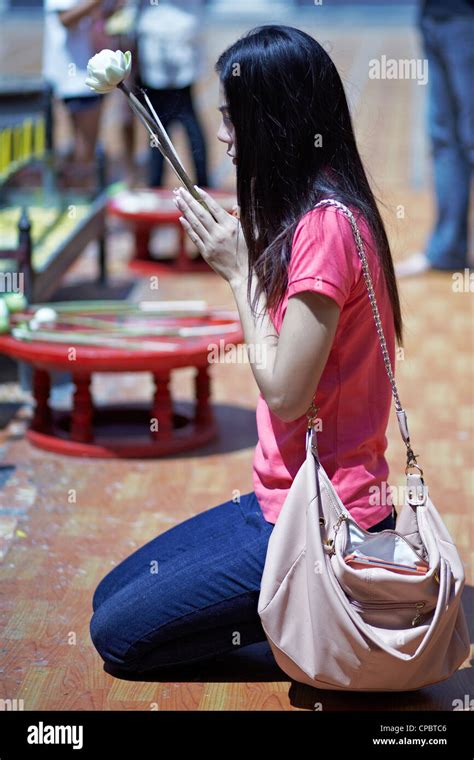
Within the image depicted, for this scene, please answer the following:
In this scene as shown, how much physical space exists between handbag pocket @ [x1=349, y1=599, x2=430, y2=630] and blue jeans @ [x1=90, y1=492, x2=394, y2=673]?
28 cm

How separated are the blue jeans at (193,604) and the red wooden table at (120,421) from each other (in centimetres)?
161

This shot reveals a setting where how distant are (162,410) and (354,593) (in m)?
2.30

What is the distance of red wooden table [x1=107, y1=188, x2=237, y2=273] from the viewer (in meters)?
7.93

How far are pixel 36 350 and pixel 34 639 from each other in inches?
64.6

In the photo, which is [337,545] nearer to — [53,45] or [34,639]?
[34,639]

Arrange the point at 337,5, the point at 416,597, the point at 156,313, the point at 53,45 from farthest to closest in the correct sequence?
the point at 337,5 < the point at 53,45 < the point at 156,313 < the point at 416,597

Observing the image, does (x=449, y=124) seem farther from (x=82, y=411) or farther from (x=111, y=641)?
(x=111, y=641)

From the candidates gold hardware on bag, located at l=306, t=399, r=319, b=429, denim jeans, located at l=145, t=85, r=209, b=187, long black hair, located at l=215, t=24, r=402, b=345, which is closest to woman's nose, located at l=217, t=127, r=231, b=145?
long black hair, located at l=215, t=24, r=402, b=345

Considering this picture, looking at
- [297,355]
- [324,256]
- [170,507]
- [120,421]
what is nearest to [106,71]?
[324,256]

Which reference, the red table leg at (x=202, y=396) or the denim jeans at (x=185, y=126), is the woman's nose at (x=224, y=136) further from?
the denim jeans at (x=185, y=126)

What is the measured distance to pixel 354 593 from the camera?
2.88 meters

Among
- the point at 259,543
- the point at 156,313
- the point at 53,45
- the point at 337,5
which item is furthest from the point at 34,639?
the point at 337,5

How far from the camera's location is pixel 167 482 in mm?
4805

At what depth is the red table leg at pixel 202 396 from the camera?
519 cm
